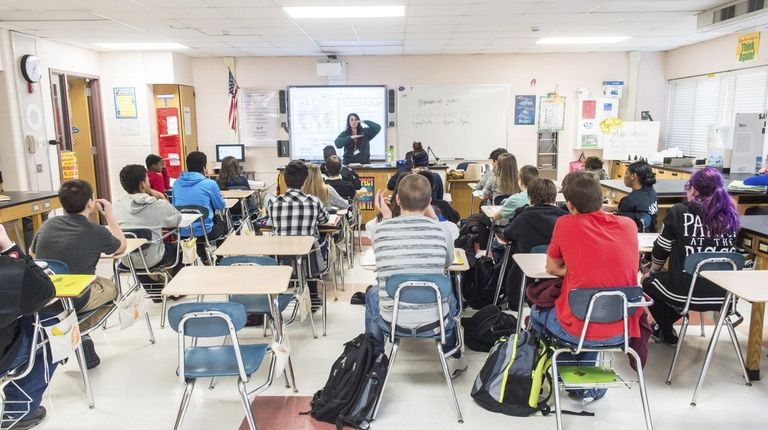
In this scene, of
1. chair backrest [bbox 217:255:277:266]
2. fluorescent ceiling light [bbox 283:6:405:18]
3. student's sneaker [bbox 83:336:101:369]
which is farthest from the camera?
fluorescent ceiling light [bbox 283:6:405:18]

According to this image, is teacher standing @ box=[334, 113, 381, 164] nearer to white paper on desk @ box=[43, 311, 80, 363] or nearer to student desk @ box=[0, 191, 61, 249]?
student desk @ box=[0, 191, 61, 249]

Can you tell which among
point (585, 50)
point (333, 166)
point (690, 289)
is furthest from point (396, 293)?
point (585, 50)

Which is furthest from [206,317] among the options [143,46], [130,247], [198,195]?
[143,46]

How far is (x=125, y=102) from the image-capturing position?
8.19 metres

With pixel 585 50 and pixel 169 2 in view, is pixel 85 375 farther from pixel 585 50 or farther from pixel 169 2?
pixel 585 50

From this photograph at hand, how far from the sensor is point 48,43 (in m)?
6.79

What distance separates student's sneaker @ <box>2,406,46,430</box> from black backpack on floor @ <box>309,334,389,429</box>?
1416mm

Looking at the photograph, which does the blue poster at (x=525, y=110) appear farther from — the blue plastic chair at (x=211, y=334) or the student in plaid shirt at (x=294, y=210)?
the blue plastic chair at (x=211, y=334)

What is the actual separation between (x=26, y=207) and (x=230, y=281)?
355 centimetres

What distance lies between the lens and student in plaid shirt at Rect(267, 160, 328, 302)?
3998 mm

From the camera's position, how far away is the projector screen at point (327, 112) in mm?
8961

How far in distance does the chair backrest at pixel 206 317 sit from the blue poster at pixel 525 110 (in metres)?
7.58

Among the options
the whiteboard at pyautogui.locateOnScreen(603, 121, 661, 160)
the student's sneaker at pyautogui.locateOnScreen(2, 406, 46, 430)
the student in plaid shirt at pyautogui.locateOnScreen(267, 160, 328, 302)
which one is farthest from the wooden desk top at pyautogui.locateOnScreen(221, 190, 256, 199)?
the whiteboard at pyautogui.locateOnScreen(603, 121, 661, 160)

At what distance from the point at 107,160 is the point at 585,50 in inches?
305
